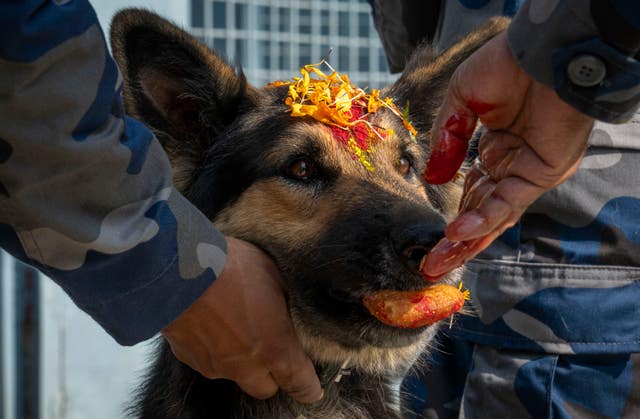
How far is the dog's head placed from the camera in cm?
215

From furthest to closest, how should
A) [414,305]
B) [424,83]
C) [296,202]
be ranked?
[424,83]
[296,202]
[414,305]

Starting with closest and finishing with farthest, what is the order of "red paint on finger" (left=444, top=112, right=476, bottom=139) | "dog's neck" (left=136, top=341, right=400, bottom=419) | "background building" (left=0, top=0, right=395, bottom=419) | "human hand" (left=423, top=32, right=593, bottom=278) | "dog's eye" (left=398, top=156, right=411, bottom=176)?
"human hand" (left=423, top=32, right=593, bottom=278) → "red paint on finger" (left=444, top=112, right=476, bottom=139) → "dog's neck" (left=136, top=341, right=400, bottom=419) → "dog's eye" (left=398, top=156, right=411, bottom=176) → "background building" (left=0, top=0, right=395, bottom=419)

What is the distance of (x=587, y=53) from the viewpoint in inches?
58.2

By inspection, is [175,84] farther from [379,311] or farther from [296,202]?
[379,311]

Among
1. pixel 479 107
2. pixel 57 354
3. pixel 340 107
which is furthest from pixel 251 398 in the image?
pixel 57 354

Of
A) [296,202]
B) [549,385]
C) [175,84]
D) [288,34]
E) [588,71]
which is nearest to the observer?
[588,71]

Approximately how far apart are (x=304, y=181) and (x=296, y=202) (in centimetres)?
8

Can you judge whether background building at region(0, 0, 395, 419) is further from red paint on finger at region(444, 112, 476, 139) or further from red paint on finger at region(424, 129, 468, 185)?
red paint on finger at region(444, 112, 476, 139)

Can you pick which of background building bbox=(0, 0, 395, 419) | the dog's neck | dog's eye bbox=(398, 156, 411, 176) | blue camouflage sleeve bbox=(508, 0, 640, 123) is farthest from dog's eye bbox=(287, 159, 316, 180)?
background building bbox=(0, 0, 395, 419)

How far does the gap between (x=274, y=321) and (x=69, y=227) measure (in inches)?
24.2

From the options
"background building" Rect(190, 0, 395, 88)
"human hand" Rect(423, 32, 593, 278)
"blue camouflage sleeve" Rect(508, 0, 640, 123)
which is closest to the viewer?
"blue camouflage sleeve" Rect(508, 0, 640, 123)

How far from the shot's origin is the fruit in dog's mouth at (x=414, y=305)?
1.98 m

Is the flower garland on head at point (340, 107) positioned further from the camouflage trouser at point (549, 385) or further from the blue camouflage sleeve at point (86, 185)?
the blue camouflage sleeve at point (86, 185)

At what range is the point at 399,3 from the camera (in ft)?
9.27
